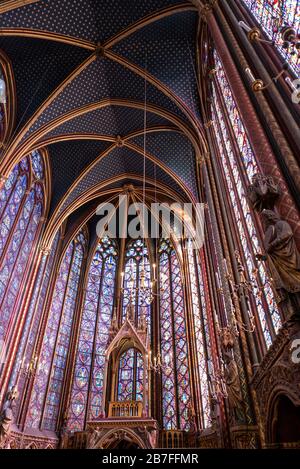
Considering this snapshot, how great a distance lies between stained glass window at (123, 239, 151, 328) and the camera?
1750 cm

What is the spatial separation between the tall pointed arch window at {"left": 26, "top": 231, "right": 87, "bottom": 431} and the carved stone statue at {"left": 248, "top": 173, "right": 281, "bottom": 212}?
12.2m

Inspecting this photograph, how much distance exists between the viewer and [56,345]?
15031 millimetres

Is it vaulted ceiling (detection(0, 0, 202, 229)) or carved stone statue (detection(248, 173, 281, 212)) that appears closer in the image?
carved stone statue (detection(248, 173, 281, 212))

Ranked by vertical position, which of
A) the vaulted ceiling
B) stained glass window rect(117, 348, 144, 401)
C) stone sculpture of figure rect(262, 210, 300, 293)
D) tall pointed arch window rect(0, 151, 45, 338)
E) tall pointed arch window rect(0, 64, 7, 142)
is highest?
the vaulted ceiling

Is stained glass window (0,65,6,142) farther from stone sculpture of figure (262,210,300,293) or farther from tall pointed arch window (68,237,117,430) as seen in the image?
stone sculpture of figure (262,210,300,293)

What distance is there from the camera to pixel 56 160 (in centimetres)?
1577

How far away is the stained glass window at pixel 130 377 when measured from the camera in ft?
47.3

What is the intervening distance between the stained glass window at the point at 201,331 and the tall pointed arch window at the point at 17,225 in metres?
7.59

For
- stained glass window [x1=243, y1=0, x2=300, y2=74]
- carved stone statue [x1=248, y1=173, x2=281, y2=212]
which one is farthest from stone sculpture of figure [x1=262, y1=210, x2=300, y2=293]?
stained glass window [x1=243, y1=0, x2=300, y2=74]

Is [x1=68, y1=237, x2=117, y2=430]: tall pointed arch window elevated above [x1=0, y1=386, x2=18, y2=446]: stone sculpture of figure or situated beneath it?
elevated above

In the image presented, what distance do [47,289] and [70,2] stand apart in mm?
11710
